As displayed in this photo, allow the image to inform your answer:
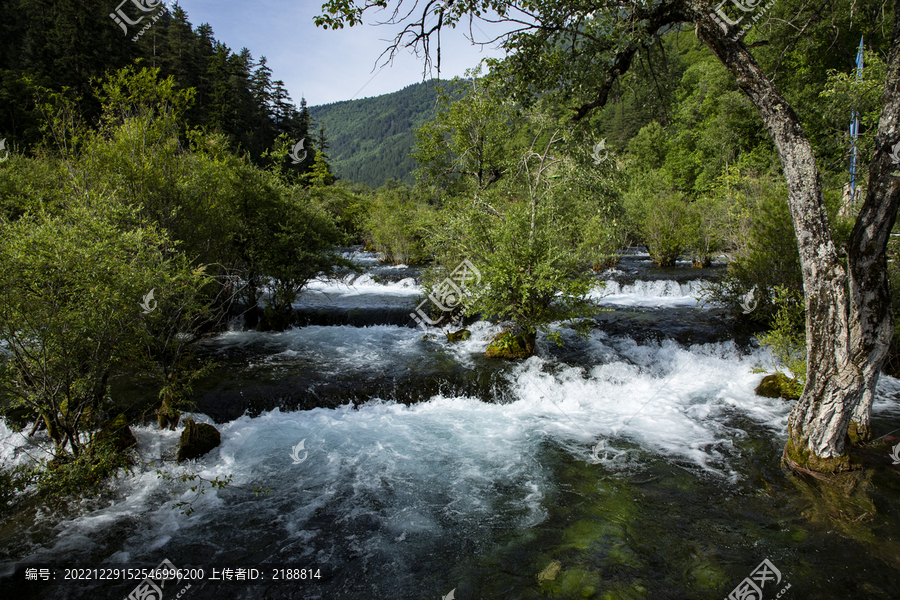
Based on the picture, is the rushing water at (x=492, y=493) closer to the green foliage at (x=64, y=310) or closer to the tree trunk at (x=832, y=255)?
the green foliage at (x=64, y=310)

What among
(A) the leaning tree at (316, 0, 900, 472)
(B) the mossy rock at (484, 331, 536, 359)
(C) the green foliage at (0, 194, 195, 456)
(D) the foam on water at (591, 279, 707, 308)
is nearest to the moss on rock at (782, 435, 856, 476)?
(A) the leaning tree at (316, 0, 900, 472)

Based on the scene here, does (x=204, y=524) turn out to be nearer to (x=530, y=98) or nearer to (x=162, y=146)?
(x=530, y=98)

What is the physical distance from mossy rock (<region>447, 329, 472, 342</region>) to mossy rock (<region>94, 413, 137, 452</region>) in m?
8.49

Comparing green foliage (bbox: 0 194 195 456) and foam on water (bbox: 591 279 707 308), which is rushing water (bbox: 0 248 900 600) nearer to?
green foliage (bbox: 0 194 195 456)

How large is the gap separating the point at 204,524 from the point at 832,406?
8117 millimetres

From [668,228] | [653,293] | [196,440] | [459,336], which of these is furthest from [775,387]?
[668,228]

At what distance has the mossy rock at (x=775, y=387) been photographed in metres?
8.83

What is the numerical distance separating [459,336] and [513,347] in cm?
246

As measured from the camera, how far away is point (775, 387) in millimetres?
9000

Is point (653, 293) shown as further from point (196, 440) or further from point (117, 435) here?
point (117, 435)

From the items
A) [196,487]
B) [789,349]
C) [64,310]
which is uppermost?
[64,310]

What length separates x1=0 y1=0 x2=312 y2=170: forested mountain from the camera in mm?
29188

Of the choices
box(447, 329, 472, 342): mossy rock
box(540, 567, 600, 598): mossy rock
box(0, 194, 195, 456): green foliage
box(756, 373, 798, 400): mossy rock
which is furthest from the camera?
box(447, 329, 472, 342): mossy rock

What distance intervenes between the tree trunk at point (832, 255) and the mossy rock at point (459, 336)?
9220 millimetres
